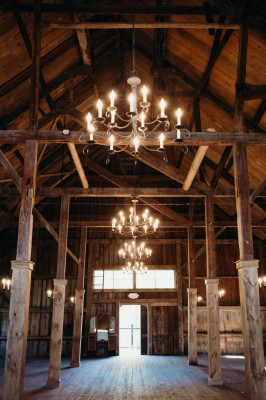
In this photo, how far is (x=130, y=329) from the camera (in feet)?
59.5

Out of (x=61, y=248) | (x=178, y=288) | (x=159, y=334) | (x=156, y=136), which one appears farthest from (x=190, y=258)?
(x=156, y=136)

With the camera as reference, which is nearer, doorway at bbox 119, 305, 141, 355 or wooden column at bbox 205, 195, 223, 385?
wooden column at bbox 205, 195, 223, 385

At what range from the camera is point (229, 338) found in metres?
14.3

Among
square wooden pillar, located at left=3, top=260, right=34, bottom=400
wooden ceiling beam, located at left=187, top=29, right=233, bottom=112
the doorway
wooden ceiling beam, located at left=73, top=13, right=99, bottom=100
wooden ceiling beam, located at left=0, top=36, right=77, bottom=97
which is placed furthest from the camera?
the doorway

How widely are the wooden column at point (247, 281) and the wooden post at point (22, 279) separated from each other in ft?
11.1

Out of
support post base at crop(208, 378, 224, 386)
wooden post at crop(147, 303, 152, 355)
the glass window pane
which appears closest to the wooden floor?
support post base at crop(208, 378, 224, 386)

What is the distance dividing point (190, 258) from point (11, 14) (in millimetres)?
8908

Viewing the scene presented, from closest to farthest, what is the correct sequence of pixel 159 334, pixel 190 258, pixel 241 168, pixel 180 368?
pixel 241 168 < pixel 180 368 < pixel 190 258 < pixel 159 334

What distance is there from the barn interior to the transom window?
1.6 inches

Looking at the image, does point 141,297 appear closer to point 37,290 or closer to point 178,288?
point 178,288

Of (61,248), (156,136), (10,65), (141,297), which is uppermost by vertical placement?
(10,65)

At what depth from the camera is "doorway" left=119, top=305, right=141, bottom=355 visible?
17766 mm

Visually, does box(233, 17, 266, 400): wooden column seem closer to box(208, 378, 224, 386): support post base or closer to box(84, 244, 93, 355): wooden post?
box(208, 378, 224, 386): support post base

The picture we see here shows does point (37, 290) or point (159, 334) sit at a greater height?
point (37, 290)
